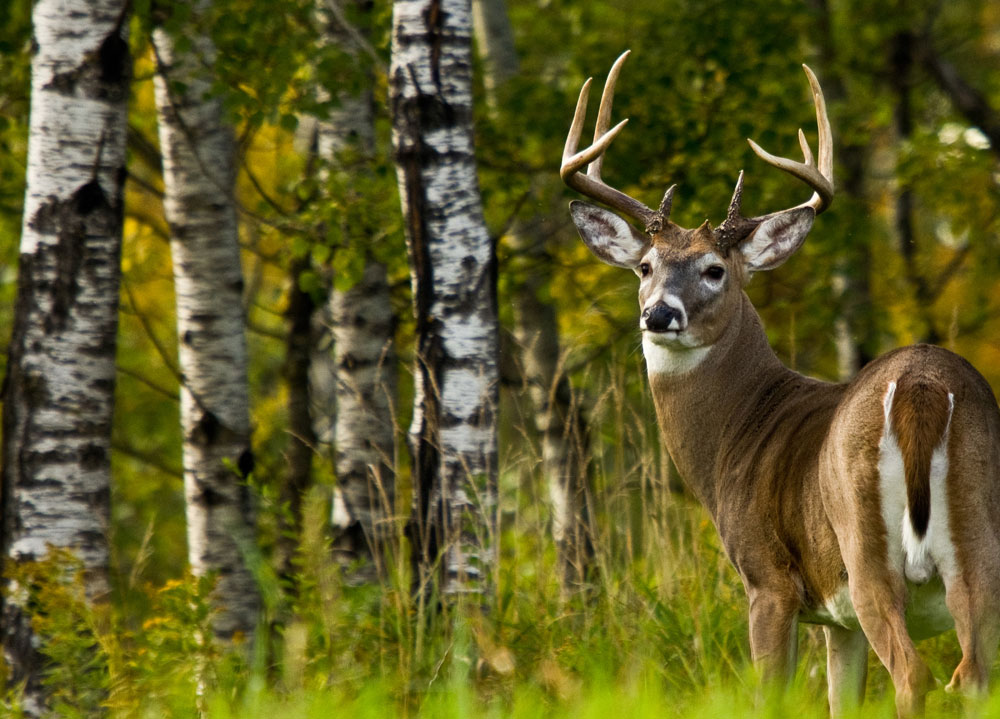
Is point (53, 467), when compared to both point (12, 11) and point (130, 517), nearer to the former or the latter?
point (12, 11)

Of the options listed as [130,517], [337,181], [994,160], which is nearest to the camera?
[337,181]

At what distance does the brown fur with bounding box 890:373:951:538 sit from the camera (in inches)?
143

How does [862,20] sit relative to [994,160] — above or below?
above

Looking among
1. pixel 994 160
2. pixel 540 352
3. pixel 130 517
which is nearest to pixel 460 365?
pixel 540 352

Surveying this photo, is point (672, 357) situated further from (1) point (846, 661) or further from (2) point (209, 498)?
(2) point (209, 498)

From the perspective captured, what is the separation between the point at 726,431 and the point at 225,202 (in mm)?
3599

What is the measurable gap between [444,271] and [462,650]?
159 centimetres

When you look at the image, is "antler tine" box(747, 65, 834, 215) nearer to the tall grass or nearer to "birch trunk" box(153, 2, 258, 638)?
the tall grass

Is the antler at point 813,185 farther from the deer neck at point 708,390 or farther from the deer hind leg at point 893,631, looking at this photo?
the deer hind leg at point 893,631

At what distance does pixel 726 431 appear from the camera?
4.88 m

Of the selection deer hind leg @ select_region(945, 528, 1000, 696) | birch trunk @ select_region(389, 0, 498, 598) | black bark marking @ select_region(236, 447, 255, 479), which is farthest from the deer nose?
black bark marking @ select_region(236, 447, 255, 479)

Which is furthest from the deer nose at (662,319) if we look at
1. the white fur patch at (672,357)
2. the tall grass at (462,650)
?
the tall grass at (462,650)

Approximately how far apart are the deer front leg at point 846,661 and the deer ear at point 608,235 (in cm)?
170

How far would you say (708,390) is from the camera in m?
Answer: 4.99
